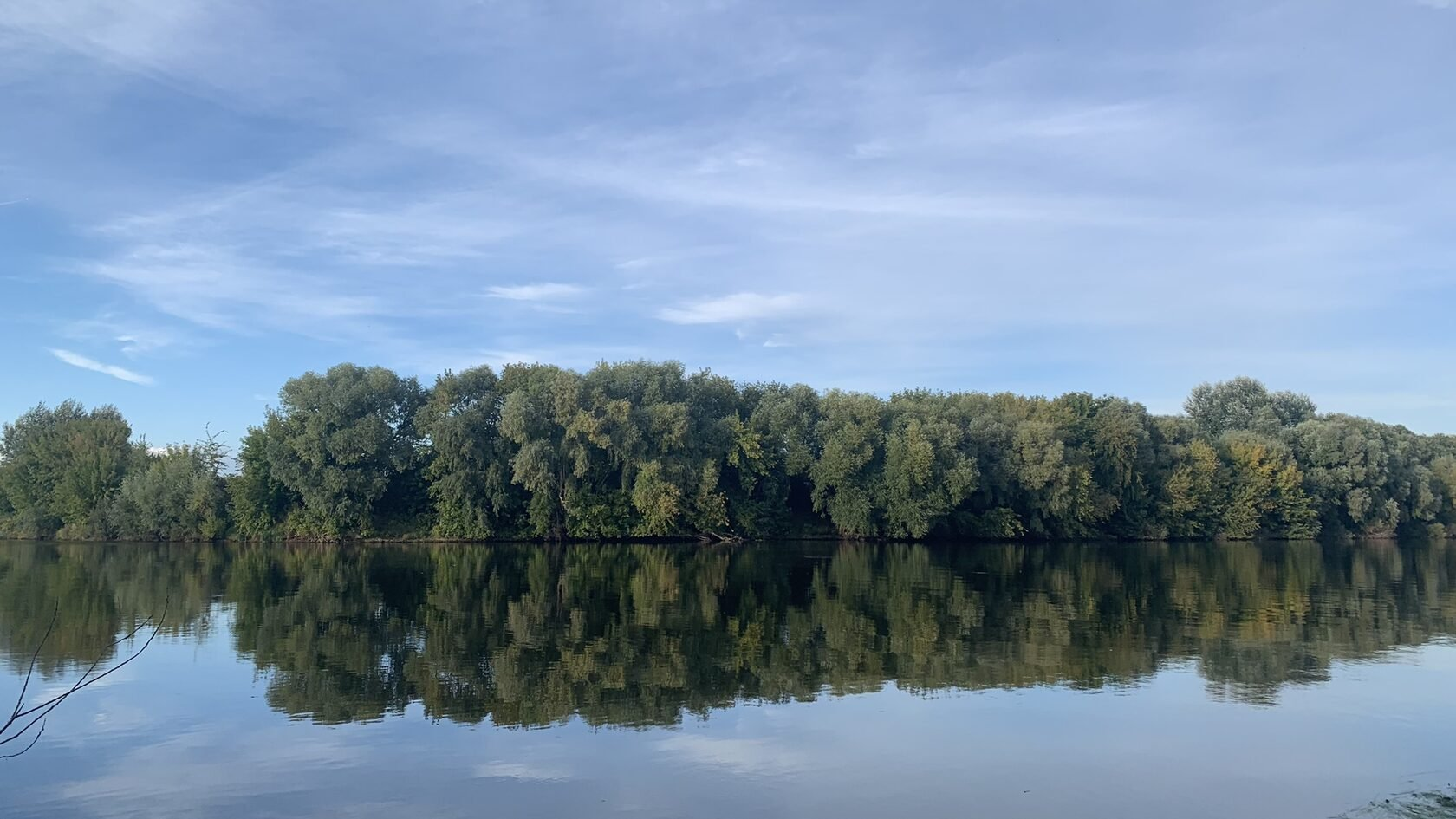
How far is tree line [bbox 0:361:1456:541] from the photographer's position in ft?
203

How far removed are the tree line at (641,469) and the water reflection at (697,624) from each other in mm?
15779

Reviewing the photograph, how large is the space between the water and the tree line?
94.2 feet

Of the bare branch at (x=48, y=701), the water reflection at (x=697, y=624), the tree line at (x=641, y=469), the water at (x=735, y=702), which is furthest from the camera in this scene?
the tree line at (x=641, y=469)

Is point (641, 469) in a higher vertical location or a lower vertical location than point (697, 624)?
higher

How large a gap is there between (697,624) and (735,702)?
333 inches

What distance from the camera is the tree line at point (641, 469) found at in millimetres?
61812

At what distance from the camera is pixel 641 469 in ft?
203

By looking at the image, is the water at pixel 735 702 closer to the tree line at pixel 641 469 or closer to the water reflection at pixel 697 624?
the water reflection at pixel 697 624

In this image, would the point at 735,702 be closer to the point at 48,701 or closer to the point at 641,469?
the point at 48,701

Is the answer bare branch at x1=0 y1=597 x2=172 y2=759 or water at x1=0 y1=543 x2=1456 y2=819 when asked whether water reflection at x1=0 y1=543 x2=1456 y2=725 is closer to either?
water at x1=0 y1=543 x2=1456 y2=819

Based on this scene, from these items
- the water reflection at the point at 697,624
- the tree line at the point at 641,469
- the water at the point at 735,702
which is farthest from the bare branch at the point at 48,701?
the tree line at the point at 641,469

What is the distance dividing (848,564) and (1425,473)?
65717mm

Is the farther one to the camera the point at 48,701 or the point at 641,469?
the point at 641,469

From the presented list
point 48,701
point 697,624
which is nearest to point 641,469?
point 697,624
